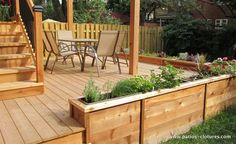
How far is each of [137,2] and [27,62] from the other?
2.27 m

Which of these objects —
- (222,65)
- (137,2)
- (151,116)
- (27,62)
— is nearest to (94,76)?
(27,62)

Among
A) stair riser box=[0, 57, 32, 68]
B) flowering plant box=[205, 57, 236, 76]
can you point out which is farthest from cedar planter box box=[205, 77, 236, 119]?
stair riser box=[0, 57, 32, 68]

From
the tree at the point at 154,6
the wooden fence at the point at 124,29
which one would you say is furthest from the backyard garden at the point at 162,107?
the tree at the point at 154,6

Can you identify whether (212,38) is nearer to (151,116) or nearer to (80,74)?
(80,74)

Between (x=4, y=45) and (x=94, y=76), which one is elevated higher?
(x=4, y=45)

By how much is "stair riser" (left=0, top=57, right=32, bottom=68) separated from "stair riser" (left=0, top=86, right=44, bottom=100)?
2.70ft

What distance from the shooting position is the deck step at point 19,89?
316cm

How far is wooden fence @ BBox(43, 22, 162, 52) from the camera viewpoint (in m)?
7.86

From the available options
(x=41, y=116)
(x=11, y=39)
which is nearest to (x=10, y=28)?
(x=11, y=39)

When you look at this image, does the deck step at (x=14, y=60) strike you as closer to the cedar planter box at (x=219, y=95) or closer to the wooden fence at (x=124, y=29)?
the cedar planter box at (x=219, y=95)

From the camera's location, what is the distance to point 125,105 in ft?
8.67

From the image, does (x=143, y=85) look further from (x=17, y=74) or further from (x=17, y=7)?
(x=17, y=7)

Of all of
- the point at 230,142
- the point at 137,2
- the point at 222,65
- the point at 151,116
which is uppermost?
the point at 137,2

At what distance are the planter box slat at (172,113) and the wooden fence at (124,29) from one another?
525cm
